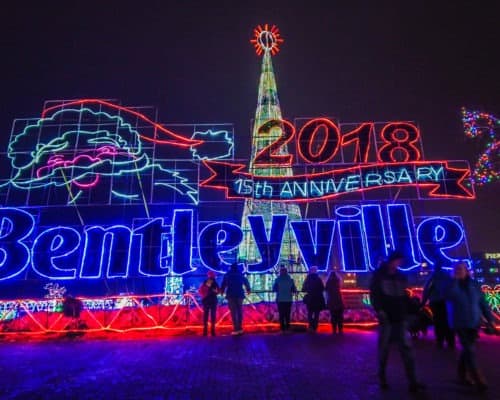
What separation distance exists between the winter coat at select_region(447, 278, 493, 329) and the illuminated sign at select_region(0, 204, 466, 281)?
31.4 ft

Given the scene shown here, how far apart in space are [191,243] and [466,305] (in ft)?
37.8

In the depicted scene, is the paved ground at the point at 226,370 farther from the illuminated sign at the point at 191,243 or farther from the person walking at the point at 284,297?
the illuminated sign at the point at 191,243

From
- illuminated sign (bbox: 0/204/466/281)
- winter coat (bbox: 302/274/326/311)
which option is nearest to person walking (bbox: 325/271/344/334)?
winter coat (bbox: 302/274/326/311)

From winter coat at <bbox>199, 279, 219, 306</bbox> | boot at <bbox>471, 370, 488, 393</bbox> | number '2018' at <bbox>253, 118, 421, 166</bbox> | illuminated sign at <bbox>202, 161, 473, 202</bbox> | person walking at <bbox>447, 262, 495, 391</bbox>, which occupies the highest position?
number '2018' at <bbox>253, 118, 421, 166</bbox>

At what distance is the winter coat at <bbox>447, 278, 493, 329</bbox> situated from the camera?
621cm

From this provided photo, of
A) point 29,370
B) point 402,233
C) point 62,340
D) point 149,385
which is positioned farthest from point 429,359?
point 62,340

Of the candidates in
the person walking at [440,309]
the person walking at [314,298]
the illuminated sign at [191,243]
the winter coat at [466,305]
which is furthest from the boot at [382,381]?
the illuminated sign at [191,243]

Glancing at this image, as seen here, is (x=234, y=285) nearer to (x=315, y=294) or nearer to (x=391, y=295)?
(x=315, y=294)

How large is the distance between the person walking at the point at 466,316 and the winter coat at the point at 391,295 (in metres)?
0.76

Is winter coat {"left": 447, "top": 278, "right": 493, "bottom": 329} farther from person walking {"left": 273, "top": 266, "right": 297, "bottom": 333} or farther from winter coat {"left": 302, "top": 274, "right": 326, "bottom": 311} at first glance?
person walking {"left": 273, "top": 266, "right": 297, "bottom": 333}

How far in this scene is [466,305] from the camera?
20.6 feet

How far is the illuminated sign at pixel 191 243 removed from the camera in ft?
52.8

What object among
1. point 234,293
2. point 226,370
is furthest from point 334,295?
point 226,370

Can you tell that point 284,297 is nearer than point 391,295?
No
